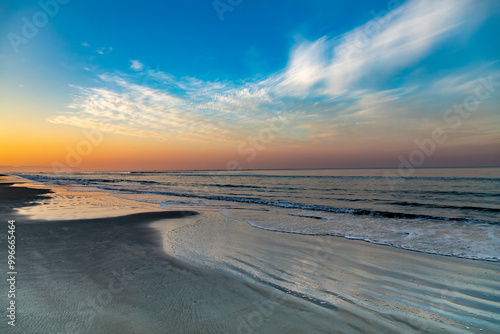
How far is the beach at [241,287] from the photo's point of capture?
11.8 feet

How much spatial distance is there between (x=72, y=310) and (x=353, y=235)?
975 centimetres

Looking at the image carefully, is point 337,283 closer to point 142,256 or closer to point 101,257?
point 142,256

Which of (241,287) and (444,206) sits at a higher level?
(444,206)

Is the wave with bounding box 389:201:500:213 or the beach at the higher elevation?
the wave with bounding box 389:201:500:213

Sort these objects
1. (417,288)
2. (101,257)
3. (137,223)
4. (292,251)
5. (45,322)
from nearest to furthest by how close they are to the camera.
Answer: (45,322)
(417,288)
(101,257)
(292,251)
(137,223)

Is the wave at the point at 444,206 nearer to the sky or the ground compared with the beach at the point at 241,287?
nearer to the sky

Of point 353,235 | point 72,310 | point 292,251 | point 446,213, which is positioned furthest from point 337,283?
point 446,213

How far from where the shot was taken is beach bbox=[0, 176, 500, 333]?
11.8ft

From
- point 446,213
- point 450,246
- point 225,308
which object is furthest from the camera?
point 446,213

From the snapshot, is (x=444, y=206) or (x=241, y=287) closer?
(x=241, y=287)

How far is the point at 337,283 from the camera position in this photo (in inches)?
205

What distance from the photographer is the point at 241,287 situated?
4.88m

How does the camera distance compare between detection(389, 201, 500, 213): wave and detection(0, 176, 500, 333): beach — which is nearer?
detection(0, 176, 500, 333): beach

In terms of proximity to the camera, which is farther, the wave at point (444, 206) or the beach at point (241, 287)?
the wave at point (444, 206)
